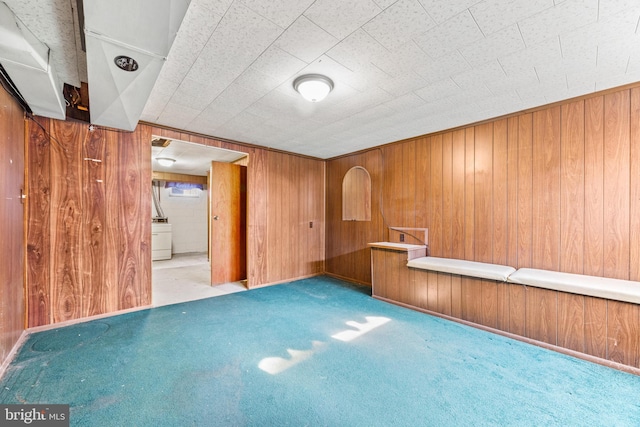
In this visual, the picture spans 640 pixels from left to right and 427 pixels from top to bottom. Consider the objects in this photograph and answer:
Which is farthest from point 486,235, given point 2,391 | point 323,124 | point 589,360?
point 2,391

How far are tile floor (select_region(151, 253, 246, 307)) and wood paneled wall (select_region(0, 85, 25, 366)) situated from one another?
1.29 metres

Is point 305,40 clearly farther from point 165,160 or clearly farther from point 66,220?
point 165,160

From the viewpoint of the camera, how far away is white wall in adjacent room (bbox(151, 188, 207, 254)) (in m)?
7.46

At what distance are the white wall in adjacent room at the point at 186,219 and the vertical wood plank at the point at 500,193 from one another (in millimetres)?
7554

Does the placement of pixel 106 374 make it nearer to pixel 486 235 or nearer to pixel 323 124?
pixel 323 124

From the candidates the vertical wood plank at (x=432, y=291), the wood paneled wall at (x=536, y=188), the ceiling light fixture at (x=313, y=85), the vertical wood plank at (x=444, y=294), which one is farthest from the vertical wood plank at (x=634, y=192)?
the ceiling light fixture at (x=313, y=85)

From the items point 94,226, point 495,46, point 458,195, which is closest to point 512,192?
point 458,195

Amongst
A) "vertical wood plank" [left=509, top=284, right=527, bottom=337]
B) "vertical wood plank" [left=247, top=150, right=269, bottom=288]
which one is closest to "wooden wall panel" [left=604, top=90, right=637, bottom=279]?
"vertical wood plank" [left=509, top=284, right=527, bottom=337]

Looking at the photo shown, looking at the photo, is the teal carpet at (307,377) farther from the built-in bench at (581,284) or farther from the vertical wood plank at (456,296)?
the built-in bench at (581,284)

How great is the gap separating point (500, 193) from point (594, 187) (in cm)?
75

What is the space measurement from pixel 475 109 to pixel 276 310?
3308 millimetres

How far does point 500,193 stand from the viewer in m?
2.98

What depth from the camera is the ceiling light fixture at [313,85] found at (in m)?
2.14

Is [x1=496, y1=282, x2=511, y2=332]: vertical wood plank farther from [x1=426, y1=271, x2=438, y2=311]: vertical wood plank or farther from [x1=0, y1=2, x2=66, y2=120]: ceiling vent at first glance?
[x1=0, y1=2, x2=66, y2=120]: ceiling vent
